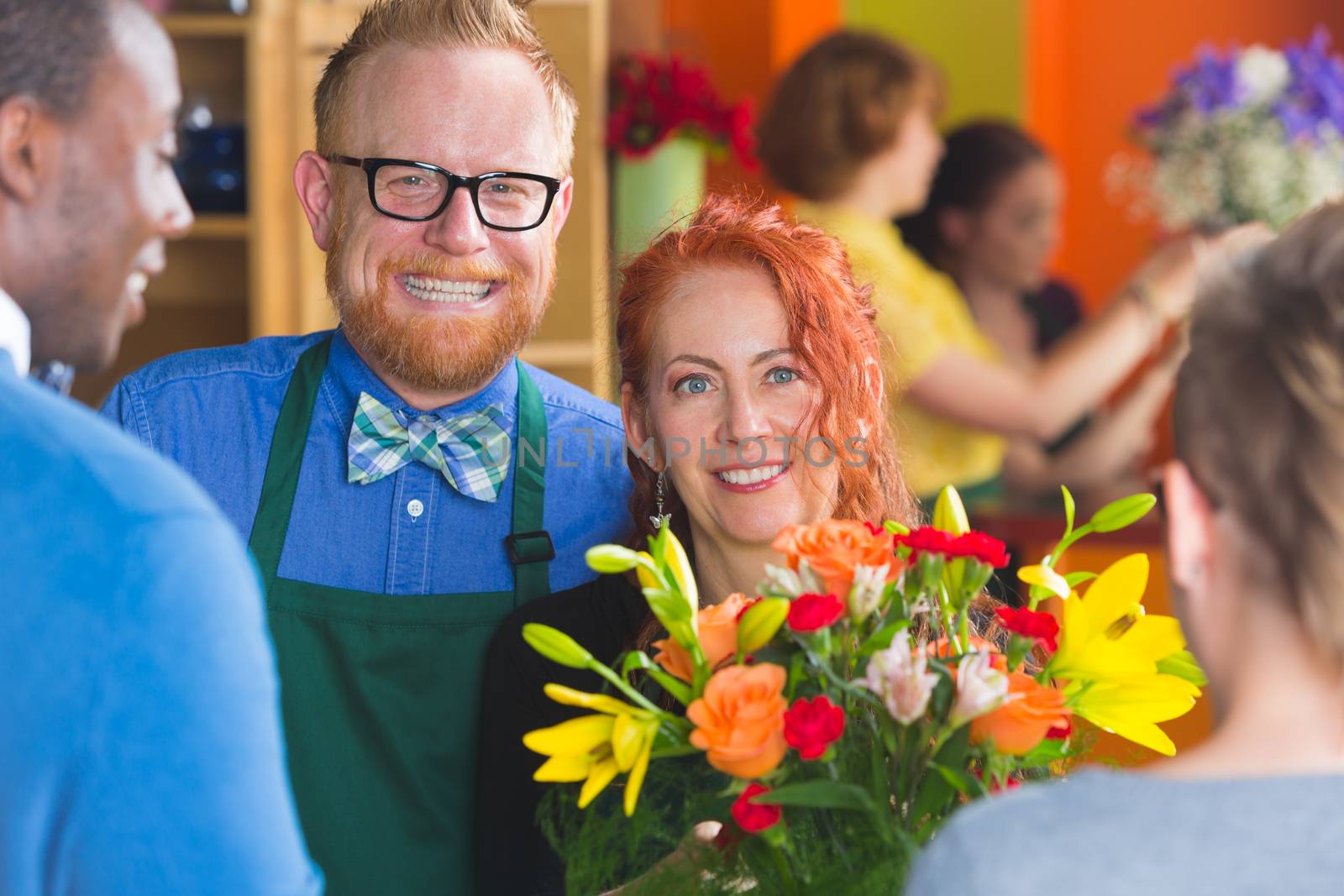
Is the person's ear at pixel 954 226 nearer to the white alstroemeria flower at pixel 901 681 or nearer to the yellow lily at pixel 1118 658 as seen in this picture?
the yellow lily at pixel 1118 658

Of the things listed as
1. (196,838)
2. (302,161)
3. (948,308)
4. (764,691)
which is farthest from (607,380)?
(196,838)

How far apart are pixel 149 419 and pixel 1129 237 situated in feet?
13.9

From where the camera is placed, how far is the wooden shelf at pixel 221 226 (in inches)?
136

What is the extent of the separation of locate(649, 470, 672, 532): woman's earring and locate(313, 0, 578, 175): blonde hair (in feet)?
1.22

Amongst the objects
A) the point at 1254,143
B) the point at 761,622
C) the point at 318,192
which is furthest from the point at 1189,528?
the point at 1254,143

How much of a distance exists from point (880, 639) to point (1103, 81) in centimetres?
460

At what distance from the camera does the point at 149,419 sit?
5.48 feet

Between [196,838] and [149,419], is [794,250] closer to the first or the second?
[149,419]

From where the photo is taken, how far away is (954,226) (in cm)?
370

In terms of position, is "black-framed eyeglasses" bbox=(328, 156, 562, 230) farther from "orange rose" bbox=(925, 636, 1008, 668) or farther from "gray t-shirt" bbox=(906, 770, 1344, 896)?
"gray t-shirt" bbox=(906, 770, 1344, 896)

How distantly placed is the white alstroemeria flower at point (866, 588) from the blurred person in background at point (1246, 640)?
0.67ft

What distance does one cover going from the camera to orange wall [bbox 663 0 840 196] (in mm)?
4379

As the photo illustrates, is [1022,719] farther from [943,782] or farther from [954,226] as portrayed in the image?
[954,226]

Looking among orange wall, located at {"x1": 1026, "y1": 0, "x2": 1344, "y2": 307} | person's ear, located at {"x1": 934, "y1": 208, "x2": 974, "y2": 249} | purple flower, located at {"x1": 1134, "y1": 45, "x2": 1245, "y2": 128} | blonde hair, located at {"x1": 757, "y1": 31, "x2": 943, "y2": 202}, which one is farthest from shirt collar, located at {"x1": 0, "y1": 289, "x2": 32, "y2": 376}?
orange wall, located at {"x1": 1026, "y1": 0, "x2": 1344, "y2": 307}
